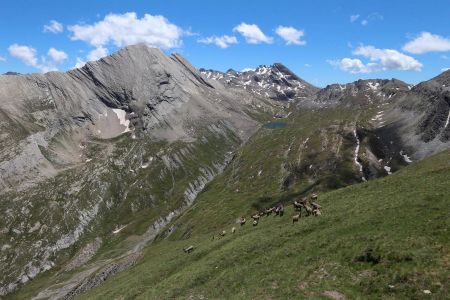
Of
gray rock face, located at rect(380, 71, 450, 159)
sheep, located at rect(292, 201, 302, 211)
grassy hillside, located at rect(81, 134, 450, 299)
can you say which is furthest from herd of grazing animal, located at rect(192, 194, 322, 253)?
gray rock face, located at rect(380, 71, 450, 159)

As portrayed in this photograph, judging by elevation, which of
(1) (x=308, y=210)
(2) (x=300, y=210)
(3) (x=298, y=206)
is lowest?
(1) (x=308, y=210)

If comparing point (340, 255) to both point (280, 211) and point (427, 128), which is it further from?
point (427, 128)

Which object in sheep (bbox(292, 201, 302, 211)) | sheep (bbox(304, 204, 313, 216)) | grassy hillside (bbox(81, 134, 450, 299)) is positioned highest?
sheep (bbox(292, 201, 302, 211))

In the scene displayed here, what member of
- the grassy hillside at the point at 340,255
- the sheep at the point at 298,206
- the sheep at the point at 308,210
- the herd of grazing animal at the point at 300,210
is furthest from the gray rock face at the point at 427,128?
the sheep at the point at 308,210

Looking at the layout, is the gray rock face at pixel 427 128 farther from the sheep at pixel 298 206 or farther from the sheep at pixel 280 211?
the sheep at pixel 298 206

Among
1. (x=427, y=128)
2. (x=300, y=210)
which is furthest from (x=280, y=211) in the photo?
(x=427, y=128)

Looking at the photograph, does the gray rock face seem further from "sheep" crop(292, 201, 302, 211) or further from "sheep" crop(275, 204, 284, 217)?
"sheep" crop(292, 201, 302, 211)

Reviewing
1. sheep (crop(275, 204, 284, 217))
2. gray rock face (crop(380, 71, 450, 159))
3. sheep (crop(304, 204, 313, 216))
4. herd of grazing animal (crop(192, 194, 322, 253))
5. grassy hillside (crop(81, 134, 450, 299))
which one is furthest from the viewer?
gray rock face (crop(380, 71, 450, 159))

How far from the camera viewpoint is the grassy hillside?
125ft

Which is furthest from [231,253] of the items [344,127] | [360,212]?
[344,127]

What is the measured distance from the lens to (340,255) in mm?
43688

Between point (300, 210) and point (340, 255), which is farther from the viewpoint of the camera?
point (300, 210)

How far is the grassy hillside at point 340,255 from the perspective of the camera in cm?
3812

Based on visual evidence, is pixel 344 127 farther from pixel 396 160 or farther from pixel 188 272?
pixel 188 272
